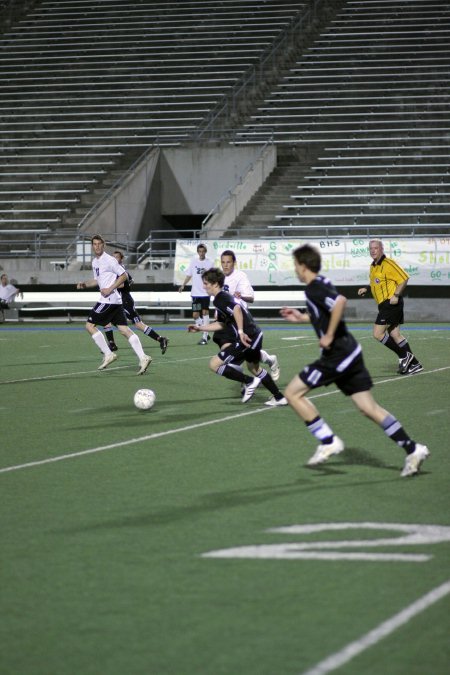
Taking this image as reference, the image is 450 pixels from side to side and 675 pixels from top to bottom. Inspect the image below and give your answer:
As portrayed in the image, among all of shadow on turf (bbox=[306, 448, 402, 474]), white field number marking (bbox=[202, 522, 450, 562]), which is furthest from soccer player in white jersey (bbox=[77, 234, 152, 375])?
white field number marking (bbox=[202, 522, 450, 562])

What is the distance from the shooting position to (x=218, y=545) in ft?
21.7

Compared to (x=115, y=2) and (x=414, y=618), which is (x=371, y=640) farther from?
(x=115, y=2)

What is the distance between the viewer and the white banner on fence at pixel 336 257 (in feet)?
103

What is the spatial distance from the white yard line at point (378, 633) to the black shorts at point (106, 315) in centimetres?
1289

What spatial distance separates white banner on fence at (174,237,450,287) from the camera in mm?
31531

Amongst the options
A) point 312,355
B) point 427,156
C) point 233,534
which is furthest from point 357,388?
point 427,156

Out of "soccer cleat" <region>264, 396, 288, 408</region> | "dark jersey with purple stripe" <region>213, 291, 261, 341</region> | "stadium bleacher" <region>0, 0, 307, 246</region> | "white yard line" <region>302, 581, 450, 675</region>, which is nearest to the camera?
"white yard line" <region>302, 581, 450, 675</region>

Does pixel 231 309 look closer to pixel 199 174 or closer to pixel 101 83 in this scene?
pixel 199 174

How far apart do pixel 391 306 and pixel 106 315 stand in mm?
4397

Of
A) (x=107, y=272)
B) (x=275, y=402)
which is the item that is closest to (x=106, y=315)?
(x=107, y=272)

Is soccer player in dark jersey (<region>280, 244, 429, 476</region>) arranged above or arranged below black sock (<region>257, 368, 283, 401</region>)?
above

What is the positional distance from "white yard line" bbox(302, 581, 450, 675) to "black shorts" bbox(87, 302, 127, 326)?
1289 cm

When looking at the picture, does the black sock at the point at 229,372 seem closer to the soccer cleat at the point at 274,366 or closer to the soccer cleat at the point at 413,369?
the soccer cleat at the point at 274,366

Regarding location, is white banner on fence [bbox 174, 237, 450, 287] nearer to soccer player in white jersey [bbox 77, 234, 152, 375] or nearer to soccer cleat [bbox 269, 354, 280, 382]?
soccer player in white jersey [bbox 77, 234, 152, 375]
